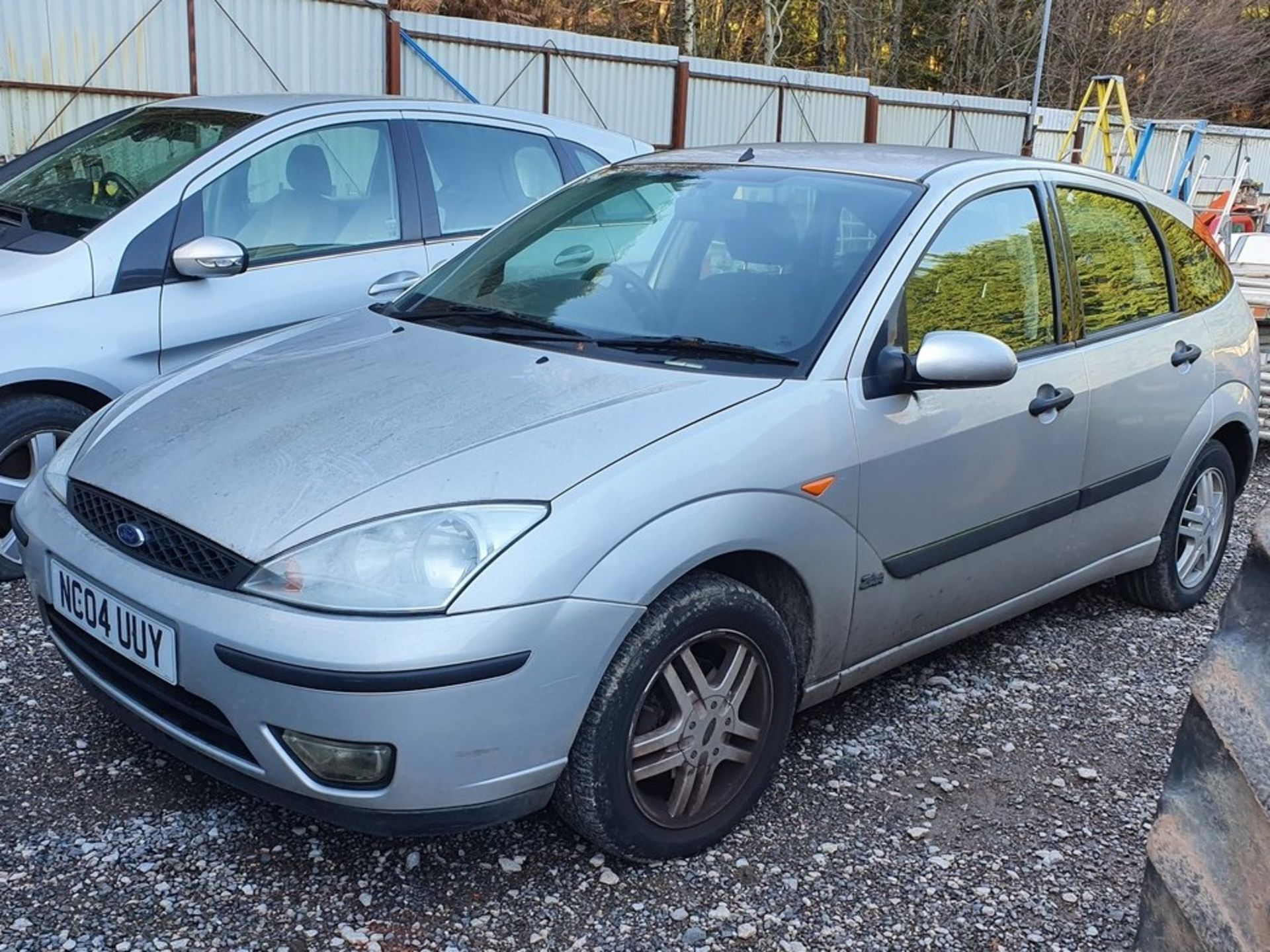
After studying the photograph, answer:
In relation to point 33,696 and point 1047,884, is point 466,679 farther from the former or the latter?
point 33,696

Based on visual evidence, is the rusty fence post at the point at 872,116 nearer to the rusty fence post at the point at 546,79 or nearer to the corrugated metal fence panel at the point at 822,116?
the corrugated metal fence panel at the point at 822,116

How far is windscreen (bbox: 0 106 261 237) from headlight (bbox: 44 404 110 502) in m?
1.44

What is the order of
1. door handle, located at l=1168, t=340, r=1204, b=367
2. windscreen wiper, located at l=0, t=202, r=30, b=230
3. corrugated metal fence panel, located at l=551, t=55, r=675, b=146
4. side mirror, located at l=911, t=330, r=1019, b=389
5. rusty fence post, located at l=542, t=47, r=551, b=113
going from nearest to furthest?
side mirror, located at l=911, t=330, r=1019, b=389, door handle, located at l=1168, t=340, r=1204, b=367, windscreen wiper, located at l=0, t=202, r=30, b=230, rusty fence post, located at l=542, t=47, r=551, b=113, corrugated metal fence panel, located at l=551, t=55, r=675, b=146

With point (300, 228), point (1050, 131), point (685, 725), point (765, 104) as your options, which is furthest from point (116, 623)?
point (1050, 131)

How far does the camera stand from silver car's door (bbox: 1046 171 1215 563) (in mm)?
3998

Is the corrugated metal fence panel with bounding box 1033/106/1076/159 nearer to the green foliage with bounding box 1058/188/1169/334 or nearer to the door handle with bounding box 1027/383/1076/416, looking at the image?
the green foliage with bounding box 1058/188/1169/334

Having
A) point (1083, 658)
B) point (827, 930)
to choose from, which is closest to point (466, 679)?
point (827, 930)

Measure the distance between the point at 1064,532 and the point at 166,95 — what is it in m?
11.4

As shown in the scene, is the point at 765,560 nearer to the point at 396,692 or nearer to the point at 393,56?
the point at 396,692

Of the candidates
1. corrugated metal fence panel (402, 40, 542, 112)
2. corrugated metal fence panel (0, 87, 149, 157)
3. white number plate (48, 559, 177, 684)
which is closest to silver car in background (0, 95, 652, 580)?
white number plate (48, 559, 177, 684)

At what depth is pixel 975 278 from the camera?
12.0 ft

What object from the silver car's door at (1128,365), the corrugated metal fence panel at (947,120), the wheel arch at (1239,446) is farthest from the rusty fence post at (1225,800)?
the corrugated metal fence panel at (947,120)

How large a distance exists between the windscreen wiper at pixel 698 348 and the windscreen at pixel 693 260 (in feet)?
0.04

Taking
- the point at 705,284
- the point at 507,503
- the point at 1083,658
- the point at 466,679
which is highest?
the point at 705,284
